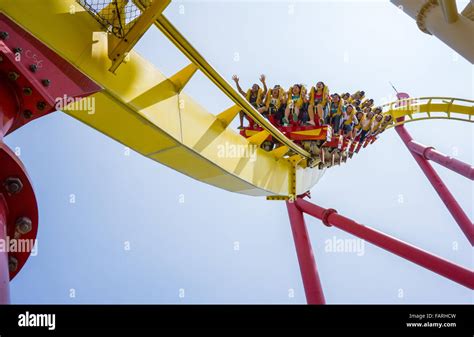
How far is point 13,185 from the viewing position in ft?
5.21

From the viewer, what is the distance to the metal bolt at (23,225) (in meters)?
1.63

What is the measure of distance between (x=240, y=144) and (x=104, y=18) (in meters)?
2.06

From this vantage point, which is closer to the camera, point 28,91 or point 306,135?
point 28,91

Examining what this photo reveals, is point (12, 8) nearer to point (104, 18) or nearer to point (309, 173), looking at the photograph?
point (104, 18)

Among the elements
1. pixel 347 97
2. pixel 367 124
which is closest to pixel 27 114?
pixel 367 124

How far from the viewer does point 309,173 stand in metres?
6.43

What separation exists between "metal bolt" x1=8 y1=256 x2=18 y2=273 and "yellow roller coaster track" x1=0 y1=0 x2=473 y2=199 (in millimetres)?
1094

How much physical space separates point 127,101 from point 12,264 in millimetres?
1314

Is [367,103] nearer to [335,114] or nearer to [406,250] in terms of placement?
[335,114]

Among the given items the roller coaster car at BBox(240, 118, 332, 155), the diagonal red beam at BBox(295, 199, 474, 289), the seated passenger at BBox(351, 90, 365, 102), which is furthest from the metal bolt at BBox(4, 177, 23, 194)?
the seated passenger at BBox(351, 90, 365, 102)

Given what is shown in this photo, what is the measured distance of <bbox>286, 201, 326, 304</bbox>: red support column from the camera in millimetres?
5340

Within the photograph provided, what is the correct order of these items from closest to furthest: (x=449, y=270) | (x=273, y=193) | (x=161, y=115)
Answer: (x=161, y=115) → (x=449, y=270) → (x=273, y=193)

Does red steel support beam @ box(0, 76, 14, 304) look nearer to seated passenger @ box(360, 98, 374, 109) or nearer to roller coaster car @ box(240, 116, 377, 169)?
roller coaster car @ box(240, 116, 377, 169)
